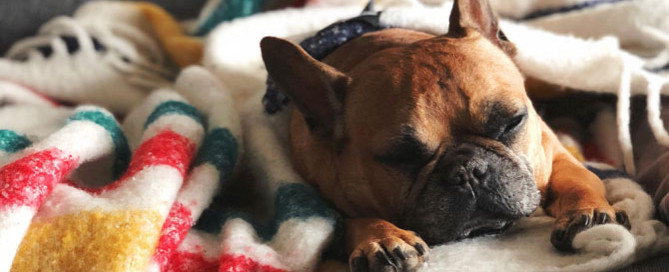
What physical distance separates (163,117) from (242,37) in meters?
0.48

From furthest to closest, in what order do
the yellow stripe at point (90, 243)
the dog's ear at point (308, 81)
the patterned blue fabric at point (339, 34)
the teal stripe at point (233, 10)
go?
the teal stripe at point (233, 10)
the patterned blue fabric at point (339, 34)
the dog's ear at point (308, 81)
the yellow stripe at point (90, 243)

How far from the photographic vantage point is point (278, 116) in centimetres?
139

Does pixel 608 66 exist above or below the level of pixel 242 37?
above

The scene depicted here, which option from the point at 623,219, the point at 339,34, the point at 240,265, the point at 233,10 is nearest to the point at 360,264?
the point at 240,265

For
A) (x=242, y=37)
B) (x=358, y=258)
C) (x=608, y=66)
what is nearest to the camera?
(x=358, y=258)

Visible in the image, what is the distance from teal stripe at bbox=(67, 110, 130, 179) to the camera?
3.79 ft

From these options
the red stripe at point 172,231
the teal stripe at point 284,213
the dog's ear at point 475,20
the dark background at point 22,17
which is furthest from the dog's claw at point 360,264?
the dark background at point 22,17

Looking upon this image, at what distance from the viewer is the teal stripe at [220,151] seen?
1.16 m

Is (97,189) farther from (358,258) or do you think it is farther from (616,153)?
(616,153)

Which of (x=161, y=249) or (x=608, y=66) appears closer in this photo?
(x=161, y=249)

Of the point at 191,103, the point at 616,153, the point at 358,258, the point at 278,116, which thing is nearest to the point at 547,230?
the point at 358,258

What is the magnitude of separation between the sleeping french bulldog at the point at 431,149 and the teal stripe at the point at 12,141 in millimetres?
389

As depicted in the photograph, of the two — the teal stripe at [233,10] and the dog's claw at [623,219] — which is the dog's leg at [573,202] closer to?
the dog's claw at [623,219]

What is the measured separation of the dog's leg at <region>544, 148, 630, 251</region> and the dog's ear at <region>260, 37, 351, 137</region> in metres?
0.37
